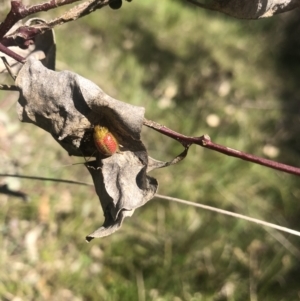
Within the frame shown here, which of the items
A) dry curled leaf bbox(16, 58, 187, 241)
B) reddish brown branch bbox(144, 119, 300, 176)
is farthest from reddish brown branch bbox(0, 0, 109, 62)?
reddish brown branch bbox(144, 119, 300, 176)

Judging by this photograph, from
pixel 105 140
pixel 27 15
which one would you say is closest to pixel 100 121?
Answer: pixel 105 140

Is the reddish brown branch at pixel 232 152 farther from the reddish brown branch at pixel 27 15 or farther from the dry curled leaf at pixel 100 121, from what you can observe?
the reddish brown branch at pixel 27 15

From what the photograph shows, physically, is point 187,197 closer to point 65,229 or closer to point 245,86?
point 65,229

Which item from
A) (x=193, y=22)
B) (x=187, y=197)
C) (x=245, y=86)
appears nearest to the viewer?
(x=187, y=197)

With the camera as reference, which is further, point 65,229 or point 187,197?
point 187,197

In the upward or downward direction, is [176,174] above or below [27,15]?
below

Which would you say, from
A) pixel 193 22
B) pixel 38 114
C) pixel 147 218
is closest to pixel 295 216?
pixel 147 218

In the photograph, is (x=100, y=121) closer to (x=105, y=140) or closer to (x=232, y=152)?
(x=105, y=140)

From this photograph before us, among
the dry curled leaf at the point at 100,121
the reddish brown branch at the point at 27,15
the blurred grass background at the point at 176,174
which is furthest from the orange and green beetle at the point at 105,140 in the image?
the blurred grass background at the point at 176,174
